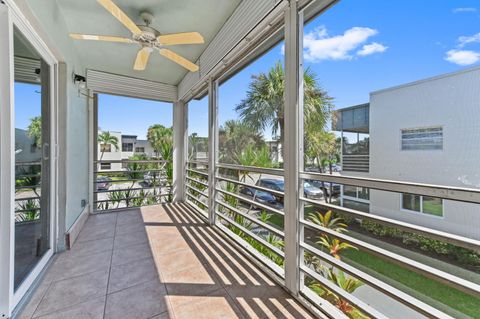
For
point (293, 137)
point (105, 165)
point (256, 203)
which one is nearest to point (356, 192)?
point (293, 137)

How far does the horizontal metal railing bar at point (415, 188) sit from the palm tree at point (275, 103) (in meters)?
0.42

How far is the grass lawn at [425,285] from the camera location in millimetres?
928

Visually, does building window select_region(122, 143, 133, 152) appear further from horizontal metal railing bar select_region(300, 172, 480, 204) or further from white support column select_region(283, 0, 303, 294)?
horizontal metal railing bar select_region(300, 172, 480, 204)

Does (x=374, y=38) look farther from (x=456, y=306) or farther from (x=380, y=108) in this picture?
(x=456, y=306)

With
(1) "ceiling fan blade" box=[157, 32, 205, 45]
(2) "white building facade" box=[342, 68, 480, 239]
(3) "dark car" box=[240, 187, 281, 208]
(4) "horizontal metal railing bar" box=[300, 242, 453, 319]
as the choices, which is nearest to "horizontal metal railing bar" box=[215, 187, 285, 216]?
(3) "dark car" box=[240, 187, 281, 208]

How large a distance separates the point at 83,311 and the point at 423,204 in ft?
6.91

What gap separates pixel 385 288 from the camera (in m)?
1.14

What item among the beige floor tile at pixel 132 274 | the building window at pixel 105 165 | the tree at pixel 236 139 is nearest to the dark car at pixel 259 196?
the tree at pixel 236 139

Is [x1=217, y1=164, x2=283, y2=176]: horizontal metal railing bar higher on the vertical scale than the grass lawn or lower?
higher

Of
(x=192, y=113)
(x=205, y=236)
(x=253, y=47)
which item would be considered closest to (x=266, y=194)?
(x=205, y=236)

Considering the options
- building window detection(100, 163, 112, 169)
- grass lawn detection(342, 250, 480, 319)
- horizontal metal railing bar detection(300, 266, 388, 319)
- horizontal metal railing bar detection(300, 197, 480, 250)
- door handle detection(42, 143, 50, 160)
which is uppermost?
door handle detection(42, 143, 50, 160)

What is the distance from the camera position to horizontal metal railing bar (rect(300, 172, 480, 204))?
2.84 feet

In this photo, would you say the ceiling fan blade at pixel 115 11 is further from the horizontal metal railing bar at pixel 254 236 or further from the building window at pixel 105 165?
the building window at pixel 105 165

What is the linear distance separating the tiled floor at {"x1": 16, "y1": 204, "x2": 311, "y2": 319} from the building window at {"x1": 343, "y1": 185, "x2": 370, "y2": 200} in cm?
85
